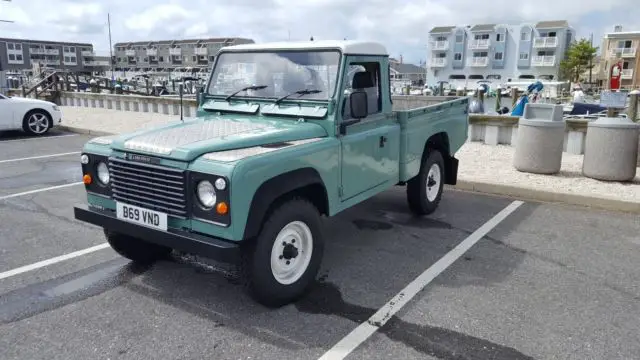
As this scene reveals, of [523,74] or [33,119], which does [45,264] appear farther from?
[523,74]

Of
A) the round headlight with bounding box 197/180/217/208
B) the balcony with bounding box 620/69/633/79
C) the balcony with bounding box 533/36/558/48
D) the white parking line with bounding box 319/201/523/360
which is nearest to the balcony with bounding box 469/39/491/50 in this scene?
the balcony with bounding box 533/36/558/48

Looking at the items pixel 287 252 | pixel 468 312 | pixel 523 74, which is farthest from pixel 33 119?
pixel 523 74

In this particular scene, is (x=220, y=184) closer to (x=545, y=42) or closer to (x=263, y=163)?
(x=263, y=163)

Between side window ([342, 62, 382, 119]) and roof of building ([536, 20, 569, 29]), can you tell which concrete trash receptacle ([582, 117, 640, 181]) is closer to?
side window ([342, 62, 382, 119])

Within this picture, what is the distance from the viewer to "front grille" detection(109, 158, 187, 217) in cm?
338

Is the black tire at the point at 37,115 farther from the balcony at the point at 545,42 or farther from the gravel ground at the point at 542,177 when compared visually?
the balcony at the point at 545,42

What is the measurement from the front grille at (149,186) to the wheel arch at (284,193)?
500 mm

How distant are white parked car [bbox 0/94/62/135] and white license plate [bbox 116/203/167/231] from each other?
36.3 feet

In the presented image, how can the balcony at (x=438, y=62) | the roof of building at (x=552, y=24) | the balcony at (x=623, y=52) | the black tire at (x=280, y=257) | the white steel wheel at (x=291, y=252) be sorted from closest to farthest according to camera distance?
the black tire at (x=280, y=257) → the white steel wheel at (x=291, y=252) → the balcony at (x=623, y=52) → the roof of building at (x=552, y=24) → the balcony at (x=438, y=62)

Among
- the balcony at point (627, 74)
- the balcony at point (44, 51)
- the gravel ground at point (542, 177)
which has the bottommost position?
the gravel ground at point (542, 177)

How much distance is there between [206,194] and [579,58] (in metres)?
64.8

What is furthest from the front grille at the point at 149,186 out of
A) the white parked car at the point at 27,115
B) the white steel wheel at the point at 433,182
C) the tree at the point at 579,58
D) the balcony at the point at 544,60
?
the balcony at the point at 544,60

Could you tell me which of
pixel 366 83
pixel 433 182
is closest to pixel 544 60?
pixel 433 182

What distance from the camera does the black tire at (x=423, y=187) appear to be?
5859 millimetres
